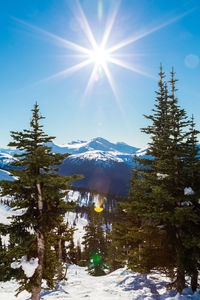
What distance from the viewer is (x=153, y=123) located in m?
19.2

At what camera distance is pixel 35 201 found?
1234cm

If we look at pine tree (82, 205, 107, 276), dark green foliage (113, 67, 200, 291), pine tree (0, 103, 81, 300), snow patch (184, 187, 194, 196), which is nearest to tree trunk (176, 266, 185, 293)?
dark green foliage (113, 67, 200, 291)

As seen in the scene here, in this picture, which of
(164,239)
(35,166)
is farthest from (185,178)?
(35,166)

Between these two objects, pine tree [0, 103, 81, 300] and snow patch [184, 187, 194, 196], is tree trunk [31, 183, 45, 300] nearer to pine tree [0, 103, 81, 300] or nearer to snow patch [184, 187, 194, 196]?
pine tree [0, 103, 81, 300]

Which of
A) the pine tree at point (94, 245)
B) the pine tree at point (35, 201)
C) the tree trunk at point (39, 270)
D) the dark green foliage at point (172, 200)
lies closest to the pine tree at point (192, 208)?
the dark green foliage at point (172, 200)

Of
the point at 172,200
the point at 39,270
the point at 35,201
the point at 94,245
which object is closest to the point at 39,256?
the point at 39,270

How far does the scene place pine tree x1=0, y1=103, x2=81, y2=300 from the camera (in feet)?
35.3

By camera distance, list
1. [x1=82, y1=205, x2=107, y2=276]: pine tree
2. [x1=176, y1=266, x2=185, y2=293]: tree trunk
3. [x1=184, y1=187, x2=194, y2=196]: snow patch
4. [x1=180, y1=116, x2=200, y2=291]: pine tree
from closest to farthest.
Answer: [x1=180, y1=116, x2=200, y2=291]: pine tree, [x1=184, y1=187, x2=194, y2=196]: snow patch, [x1=176, y1=266, x2=185, y2=293]: tree trunk, [x1=82, y1=205, x2=107, y2=276]: pine tree

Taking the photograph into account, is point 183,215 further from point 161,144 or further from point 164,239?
point 161,144

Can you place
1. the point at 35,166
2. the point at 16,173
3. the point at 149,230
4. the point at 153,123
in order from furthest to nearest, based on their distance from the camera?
the point at 153,123 < the point at 149,230 < the point at 35,166 < the point at 16,173

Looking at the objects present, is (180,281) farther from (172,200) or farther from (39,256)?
(39,256)

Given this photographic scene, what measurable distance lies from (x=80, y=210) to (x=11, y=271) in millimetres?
190220

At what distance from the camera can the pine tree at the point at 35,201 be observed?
35.3 ft

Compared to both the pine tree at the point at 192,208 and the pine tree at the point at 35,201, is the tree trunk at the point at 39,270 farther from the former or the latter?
the pine tree at the point at 192,208
